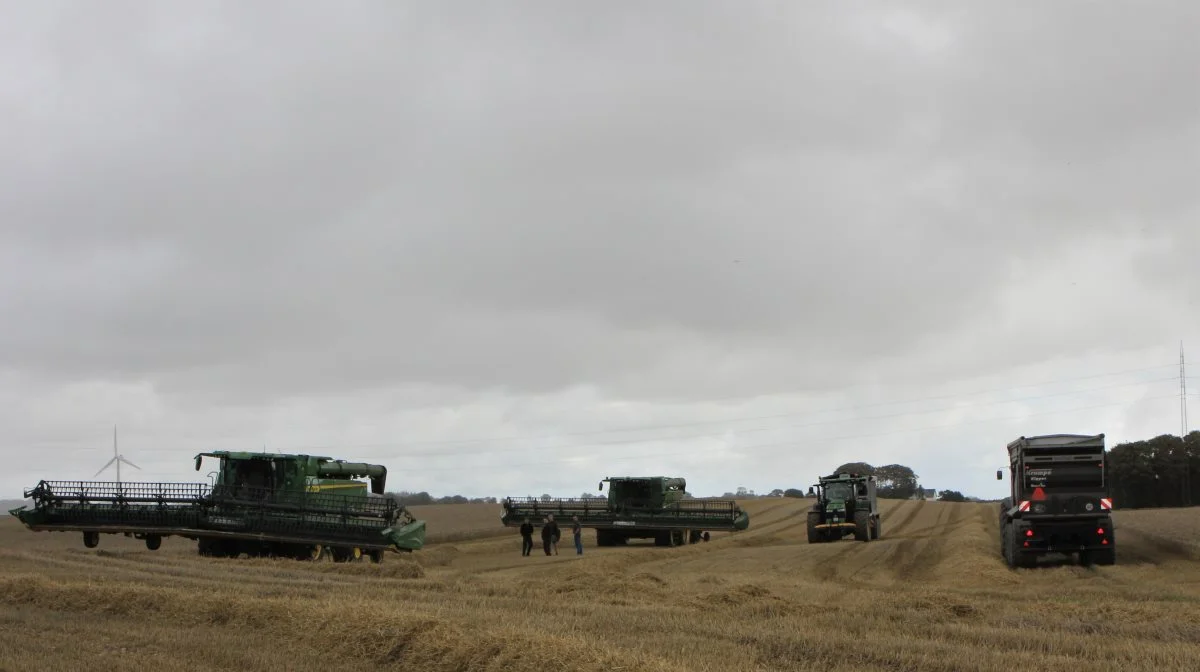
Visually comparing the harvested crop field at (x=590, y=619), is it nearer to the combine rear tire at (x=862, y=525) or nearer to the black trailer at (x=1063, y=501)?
the black trailer at (x=1063, y=501)

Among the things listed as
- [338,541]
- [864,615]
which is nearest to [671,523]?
[338,541]

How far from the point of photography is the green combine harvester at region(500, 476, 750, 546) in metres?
41.0

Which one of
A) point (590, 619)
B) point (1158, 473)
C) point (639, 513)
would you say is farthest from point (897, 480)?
point (590, 619)

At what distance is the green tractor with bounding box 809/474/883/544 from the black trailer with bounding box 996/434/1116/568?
43.7ft

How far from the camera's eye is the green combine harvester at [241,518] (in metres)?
27.0

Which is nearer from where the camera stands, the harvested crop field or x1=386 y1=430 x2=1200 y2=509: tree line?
the harvested crop field

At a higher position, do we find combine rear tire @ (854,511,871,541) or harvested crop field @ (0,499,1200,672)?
harvested crop field @ (0,499,1200,672)

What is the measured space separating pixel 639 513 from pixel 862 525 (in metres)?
9.43

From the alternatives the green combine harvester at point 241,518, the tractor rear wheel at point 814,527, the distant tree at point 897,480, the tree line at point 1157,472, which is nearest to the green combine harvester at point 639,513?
the tractor rear wheel at point 814,527

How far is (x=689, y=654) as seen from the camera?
1018cm

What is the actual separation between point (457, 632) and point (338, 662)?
53.8 inches

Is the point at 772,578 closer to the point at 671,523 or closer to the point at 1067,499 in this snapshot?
the point at 1067,499

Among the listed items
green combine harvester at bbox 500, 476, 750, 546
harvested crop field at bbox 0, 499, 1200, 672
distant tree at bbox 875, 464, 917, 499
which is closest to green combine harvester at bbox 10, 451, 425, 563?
harvested crop field at bbox 0, 499, 1200, 672

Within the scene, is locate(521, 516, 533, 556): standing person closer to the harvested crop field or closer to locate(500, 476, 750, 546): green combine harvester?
locate(500, 476, 750, 546): green combine harvester
